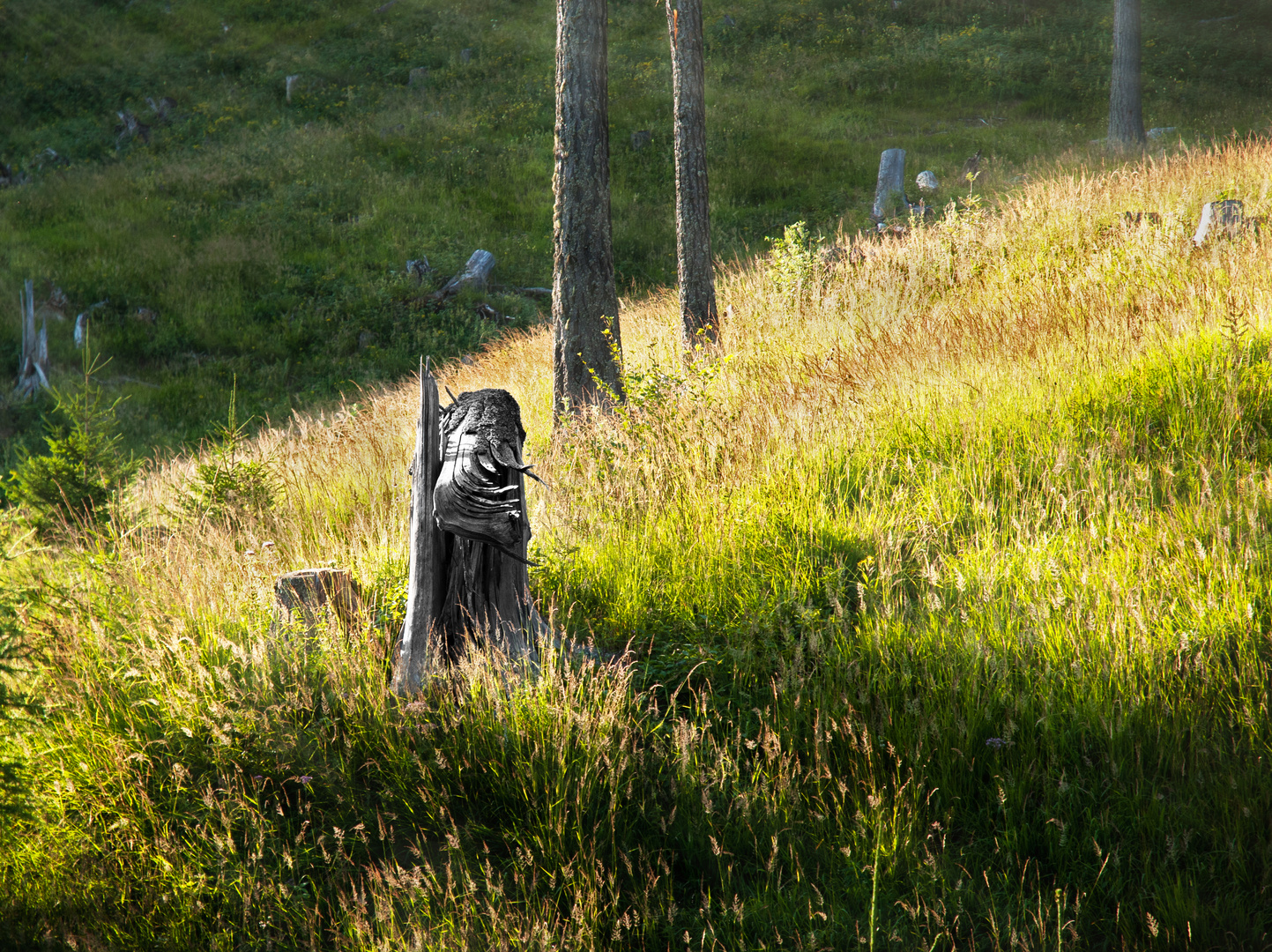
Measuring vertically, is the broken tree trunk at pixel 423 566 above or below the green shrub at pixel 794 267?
below

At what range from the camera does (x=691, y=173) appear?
340 inches

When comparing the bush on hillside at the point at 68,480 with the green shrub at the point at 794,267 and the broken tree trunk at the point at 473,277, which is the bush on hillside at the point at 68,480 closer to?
the green shrub at the point at 794,267

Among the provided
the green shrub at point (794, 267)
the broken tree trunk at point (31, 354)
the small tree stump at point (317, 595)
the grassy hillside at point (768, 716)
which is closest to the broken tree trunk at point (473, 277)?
the broken tree trunk at point (31, 354)

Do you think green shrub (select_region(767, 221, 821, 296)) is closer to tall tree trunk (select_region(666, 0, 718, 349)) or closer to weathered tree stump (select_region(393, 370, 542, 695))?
tall tree trunk (select_region(666, 0, 718, 349))

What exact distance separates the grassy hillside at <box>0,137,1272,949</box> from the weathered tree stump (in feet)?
0.73

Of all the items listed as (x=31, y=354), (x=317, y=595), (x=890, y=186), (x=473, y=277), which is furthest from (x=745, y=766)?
(x=890, y=186)

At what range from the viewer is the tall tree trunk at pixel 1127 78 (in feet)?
59.9

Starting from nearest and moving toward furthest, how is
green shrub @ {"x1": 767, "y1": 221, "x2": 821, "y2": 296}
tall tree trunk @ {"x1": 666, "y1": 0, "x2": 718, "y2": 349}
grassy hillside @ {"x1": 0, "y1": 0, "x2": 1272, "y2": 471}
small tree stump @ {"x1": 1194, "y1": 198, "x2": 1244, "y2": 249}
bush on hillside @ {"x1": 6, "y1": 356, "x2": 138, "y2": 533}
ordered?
1. bush on hillside @ {"x1": 6, "y1": 356, "x2": 138, "y2": 533}
2. small tree stump @ {"x1": 1194, "y1": 198, "x2": 1244, "y2": 249}
3. green shrub @ {"x1": 767, "y1": 221, "x2": 821, "y2": 296}
4. tall tree trunk @ {"x1": 666, "y1": 0, "x2": 718, "y2": 349}
5. grassy hillside @ {"x1": 0, "y1": 0, "x2": 1272, "y2": 471}

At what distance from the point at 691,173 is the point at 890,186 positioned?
35.1ft

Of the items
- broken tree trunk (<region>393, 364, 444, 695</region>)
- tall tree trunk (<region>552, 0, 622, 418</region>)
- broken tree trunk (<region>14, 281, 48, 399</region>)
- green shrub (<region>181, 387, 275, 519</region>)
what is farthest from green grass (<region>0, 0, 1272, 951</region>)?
broken tree trunk (<region>14, 281, 48, 399</region>)

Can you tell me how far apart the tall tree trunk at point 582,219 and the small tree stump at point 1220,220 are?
4992mm

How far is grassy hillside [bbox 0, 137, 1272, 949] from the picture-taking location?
7.09 feet

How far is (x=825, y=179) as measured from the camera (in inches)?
816

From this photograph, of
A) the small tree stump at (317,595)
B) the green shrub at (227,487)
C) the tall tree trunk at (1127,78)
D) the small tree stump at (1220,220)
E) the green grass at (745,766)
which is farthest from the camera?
the tall tree trunk at (1127,78)
